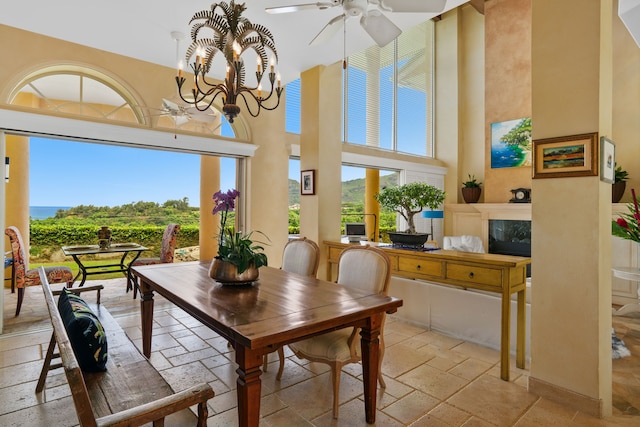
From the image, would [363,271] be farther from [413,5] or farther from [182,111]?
[182,111]

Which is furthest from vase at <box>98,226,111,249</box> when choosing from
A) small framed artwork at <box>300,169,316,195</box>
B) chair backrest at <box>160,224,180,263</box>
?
small framed artwork at <box>300,169,316,195</box>

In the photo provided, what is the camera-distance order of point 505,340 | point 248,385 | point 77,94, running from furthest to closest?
point 77,94 → point 505,340 → point 248,385

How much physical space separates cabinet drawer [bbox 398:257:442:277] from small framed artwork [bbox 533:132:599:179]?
1063 mm

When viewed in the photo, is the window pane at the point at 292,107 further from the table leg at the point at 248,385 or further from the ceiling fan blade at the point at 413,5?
the table leg at the point at 248,385

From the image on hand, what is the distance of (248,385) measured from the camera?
137 cm

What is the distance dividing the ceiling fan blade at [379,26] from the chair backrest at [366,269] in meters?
1.50

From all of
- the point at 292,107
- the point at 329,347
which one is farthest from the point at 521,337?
the point at 292,107

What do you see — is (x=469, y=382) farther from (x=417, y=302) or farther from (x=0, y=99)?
(x=0, y=99)

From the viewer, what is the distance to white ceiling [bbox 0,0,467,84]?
9.64ft

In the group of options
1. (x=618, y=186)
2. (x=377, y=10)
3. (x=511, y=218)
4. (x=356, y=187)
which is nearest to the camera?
(x=377, y=10)

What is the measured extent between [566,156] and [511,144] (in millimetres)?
5675

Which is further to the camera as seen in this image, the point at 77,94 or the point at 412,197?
the point at 77,94

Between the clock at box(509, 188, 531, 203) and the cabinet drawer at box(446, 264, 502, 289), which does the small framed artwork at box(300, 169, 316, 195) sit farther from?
the clock at box(509, 188, 531, 203)

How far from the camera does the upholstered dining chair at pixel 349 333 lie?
6.39ft
